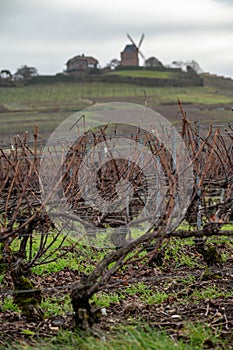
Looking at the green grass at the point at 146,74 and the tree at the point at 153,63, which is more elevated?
the tree at the point at 153,63

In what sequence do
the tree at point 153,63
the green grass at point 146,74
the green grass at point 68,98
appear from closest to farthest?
the green grass at point 68,98 → the green grass at point 146,74 → the tree at point 153,63

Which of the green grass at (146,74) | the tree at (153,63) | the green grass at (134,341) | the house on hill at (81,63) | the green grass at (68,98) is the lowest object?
the green grass at (134,341)

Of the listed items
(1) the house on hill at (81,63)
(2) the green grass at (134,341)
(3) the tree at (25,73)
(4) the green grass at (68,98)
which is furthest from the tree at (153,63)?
(2) the green grass at (134,341)

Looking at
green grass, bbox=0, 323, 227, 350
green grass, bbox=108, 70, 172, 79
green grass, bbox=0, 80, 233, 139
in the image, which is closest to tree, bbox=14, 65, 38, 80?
green grass, bbox=0, 80, 233, 139

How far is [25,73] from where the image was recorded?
49031 millimetres

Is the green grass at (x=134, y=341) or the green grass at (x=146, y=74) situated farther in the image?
the green grass at (x=146, y=74)

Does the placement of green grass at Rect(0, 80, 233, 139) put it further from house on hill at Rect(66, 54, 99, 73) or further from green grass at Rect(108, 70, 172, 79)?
house on hill at Rect(66, 54, 99, 73)

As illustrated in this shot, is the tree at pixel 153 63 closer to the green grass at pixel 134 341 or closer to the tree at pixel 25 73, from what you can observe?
the tree at pixel 25 73

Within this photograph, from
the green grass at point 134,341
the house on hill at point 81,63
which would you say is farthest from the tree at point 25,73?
the green grass at point 134,341

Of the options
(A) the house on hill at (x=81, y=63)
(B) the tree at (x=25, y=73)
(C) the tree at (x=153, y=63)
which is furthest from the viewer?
(A) the house on hill at (x=81, y=63)

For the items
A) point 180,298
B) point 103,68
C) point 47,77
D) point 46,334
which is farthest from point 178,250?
point 103,68

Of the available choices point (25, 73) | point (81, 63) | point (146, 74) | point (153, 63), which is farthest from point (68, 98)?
point (81, 63)

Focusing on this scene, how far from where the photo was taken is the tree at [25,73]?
155ft

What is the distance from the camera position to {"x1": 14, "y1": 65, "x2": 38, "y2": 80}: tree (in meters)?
47.4
